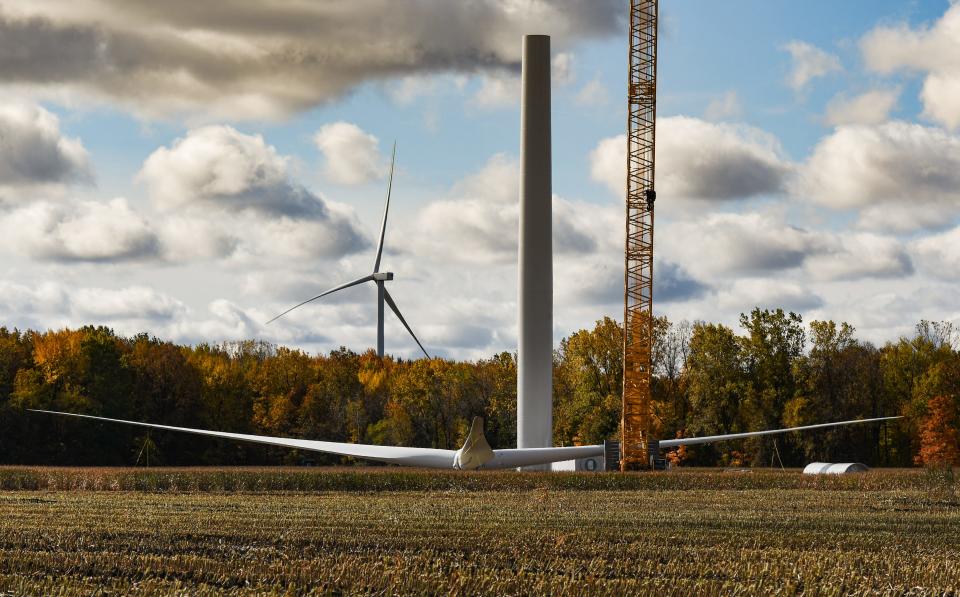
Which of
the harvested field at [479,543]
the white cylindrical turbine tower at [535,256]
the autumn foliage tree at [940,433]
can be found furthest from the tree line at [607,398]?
the harvested field at [479,543]

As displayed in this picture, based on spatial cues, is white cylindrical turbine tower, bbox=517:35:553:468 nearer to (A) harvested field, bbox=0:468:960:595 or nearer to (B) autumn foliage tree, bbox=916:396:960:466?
(A) harvested field, bbox=0:468:960:595

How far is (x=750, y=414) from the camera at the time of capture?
365 ft

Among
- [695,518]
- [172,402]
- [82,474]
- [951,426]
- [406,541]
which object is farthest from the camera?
[172,402]

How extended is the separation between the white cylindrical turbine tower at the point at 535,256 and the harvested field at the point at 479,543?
23240mm

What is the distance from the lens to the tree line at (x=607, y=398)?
11056cm

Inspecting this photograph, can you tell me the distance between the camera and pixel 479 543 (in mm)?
27219

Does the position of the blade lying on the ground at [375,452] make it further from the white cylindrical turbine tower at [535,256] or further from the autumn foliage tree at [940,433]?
the autumn foliage tree at [940,433]

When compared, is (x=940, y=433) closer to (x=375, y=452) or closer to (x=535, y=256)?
(x=535, y=256)

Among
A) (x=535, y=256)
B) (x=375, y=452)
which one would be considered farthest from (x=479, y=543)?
(x=535, y=256)

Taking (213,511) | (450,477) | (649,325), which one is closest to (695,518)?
(213,511)

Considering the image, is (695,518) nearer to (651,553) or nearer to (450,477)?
(651,553)

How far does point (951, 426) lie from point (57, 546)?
97.3 m

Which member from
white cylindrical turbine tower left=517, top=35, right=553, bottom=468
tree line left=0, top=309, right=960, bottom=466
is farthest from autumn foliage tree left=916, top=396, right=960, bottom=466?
white cylindrical turbine tower left=517, top=35, right=553, bottom=468

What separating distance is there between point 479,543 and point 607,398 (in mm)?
85882
